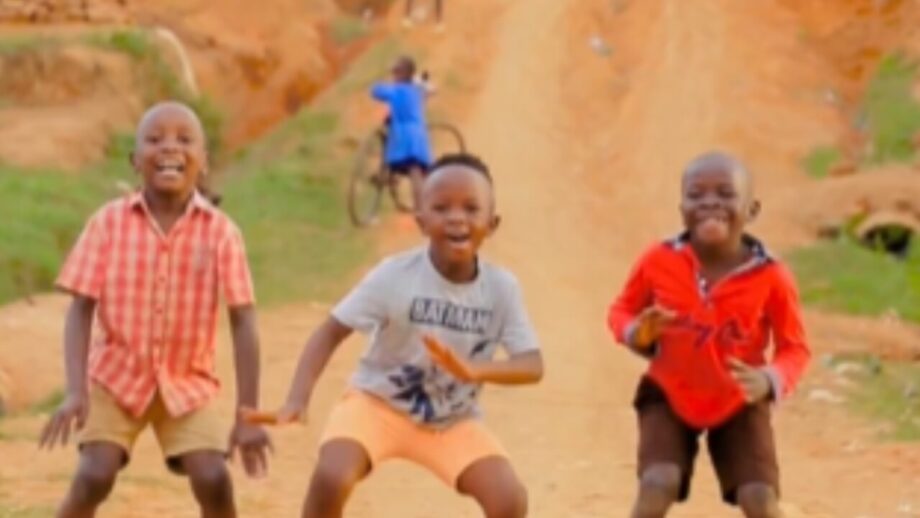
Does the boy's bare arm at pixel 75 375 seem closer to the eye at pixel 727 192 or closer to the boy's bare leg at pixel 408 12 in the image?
the eye at pixel 727 192

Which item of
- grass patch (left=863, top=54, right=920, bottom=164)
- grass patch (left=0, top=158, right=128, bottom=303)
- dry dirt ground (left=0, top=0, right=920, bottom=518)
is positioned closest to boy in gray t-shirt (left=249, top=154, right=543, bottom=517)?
dry dirt ground (left=0, top=0, right=920, bottom=518)

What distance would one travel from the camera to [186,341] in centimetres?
553

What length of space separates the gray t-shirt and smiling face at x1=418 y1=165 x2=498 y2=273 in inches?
3.0

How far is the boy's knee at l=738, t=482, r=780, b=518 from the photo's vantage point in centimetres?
556

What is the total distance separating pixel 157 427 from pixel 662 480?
1.53m

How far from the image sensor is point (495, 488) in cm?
527

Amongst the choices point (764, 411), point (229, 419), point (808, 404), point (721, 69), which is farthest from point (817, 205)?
point (764, 411)

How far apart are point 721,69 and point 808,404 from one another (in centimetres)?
1200

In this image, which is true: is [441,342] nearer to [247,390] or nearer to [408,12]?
[247,390]

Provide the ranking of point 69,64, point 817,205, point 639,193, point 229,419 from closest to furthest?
1. point 229,419
2. point 817,205
3. point 639,193
4. point 69,64

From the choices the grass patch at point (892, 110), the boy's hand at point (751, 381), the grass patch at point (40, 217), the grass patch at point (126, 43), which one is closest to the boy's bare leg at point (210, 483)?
the boy's hand at point (751, 381)

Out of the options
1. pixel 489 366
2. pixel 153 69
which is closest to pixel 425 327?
Result: pixel 489 366

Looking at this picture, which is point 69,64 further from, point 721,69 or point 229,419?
point 229,419

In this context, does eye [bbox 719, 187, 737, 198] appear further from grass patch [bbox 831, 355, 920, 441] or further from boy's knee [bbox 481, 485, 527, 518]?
grass patch [bbox 831, 355, 920, 441]
